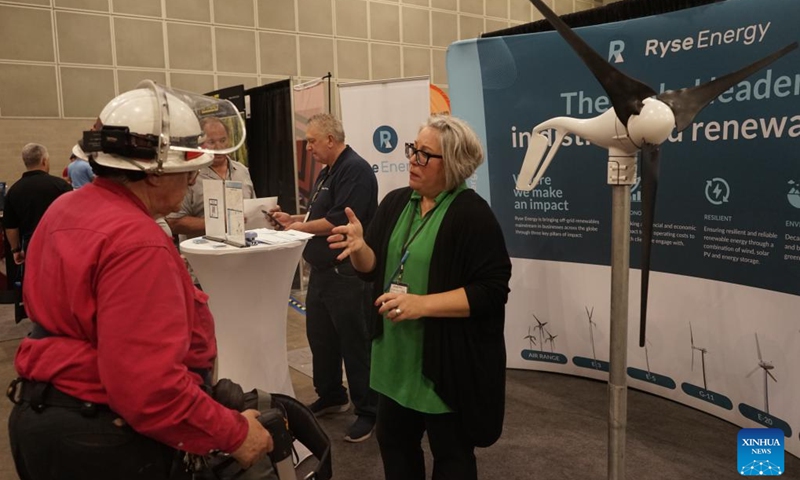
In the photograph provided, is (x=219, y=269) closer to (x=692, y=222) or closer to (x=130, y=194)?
(x=130, y=194)

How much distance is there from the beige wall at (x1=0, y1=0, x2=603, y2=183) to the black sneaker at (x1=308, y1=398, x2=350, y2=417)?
206 inches

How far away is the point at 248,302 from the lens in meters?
2.54

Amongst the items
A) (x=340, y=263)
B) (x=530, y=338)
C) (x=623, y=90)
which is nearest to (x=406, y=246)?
(x=623, y=90)

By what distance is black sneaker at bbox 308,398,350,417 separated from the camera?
10.9 feet

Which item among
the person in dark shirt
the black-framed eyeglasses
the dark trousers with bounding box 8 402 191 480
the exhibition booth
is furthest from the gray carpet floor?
the person in dark shirt

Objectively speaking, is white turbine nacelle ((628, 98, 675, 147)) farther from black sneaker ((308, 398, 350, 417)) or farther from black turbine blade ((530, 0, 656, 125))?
black sneaker ((308, 398, 350, 417))

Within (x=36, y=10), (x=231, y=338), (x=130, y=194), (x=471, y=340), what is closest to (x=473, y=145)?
(x=471, y=340)

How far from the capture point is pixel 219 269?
8.00 ft

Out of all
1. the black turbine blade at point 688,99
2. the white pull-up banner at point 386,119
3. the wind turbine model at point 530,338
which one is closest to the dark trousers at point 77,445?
the black turbine blade at point 688,99

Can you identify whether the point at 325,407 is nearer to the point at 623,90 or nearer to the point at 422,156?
the point at 422,156

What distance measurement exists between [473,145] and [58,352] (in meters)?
1.27

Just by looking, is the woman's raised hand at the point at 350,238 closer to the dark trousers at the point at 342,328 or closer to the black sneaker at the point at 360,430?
the dark trousers at the point at 342,328

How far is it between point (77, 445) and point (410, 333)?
3.14ft

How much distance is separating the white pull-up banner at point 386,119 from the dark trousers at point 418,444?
289 centimetres
